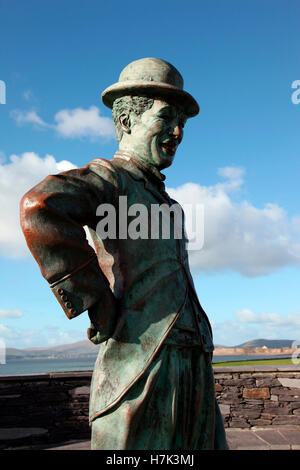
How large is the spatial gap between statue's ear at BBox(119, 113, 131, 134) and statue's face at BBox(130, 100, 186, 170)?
28 mm

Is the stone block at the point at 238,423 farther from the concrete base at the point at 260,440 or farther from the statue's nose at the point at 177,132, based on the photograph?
the statue's nose at the point at 177,132

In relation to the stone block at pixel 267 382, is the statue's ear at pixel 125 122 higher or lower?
higher

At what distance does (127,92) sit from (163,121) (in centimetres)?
25

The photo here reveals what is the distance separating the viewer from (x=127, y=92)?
7.38 feet

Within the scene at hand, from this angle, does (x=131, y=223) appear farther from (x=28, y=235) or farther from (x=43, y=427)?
(x=43, y=427)

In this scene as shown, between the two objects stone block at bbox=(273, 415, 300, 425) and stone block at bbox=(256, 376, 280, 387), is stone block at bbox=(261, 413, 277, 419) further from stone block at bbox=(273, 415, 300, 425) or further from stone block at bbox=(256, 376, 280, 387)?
stone block at bbox=(256, 376, 280, 387)

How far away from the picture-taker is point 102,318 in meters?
1.83

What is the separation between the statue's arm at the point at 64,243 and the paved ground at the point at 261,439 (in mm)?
5329

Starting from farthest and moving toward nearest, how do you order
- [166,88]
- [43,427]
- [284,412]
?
[284,412] → [43,427] → [166,88]

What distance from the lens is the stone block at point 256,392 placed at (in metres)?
7.86

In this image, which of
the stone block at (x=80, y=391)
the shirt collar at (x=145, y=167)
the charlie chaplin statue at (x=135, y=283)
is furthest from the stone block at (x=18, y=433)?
the shirt collar at (x=145, y=167)

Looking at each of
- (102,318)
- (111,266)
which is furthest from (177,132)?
(102,318)

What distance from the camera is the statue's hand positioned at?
182 cm

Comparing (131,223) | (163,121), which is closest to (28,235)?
(131,223)
